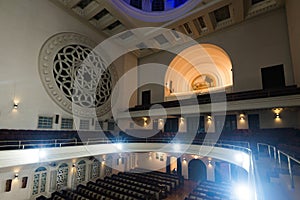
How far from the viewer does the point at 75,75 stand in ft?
42.3

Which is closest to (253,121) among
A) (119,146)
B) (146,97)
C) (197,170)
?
(197,170)

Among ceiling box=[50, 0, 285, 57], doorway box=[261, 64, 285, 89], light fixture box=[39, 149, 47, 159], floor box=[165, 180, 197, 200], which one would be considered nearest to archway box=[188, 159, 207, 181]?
floor box=[165, 180, 197, 200]

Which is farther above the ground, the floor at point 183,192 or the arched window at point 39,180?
the arched window at point 39,180

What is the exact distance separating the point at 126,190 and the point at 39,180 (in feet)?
16.2

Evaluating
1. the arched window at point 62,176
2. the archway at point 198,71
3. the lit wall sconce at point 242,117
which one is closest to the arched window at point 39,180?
the arched window at point 62,176

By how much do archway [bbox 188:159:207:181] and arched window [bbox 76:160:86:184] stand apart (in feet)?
26.7

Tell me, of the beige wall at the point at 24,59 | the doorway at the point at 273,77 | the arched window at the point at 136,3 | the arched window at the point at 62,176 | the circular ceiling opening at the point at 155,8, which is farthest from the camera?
the arched window at the point at 136,3

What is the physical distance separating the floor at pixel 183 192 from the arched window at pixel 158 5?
13718 millimetres

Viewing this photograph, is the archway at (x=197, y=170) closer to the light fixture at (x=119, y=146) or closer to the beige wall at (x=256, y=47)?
the light fixture at (x=119, y=146)

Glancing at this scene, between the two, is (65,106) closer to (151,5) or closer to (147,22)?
(147,22)

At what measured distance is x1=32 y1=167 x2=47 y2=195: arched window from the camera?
9758mm

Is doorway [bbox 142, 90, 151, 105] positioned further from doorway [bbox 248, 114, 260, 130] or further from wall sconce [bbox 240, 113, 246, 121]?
doorway [bbox 248, 114, 260, 130]

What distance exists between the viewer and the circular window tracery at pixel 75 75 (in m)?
11.4

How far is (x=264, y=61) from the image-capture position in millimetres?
11711
